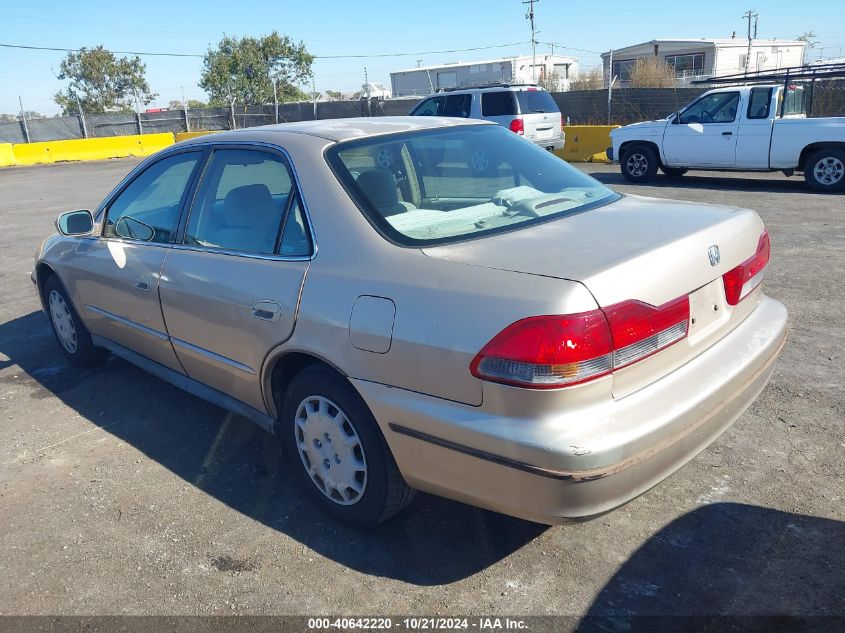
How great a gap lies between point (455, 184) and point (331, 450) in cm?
138

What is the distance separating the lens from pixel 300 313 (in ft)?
9.79

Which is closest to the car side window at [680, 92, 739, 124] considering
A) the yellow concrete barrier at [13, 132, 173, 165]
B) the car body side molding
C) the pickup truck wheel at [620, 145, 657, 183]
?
the pickup truck wheel at [620, 145, 657, 183]

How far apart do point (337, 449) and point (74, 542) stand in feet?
4.22

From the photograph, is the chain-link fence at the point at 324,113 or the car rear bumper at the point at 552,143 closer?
the car rear bumper at the point at 552,143

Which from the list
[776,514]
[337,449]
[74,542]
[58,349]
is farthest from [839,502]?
[58,349]

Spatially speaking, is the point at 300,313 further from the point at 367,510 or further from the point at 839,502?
the point at 839,502

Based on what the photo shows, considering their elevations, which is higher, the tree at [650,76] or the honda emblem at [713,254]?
the tree at [650,76]

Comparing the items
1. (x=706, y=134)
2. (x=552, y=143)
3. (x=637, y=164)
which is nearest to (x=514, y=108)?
(x=552, y=143)

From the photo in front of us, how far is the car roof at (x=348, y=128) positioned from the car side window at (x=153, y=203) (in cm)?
25

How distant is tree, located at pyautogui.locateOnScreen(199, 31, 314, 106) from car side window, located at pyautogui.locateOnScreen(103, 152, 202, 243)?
188ft

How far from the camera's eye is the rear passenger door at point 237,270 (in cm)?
315

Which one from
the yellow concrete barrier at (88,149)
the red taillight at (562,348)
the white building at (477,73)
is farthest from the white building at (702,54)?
the red taillight at (562,348)

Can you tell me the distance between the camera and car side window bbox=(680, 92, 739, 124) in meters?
12.2

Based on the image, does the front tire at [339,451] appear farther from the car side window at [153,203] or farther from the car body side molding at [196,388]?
the car side window at [153,203]
